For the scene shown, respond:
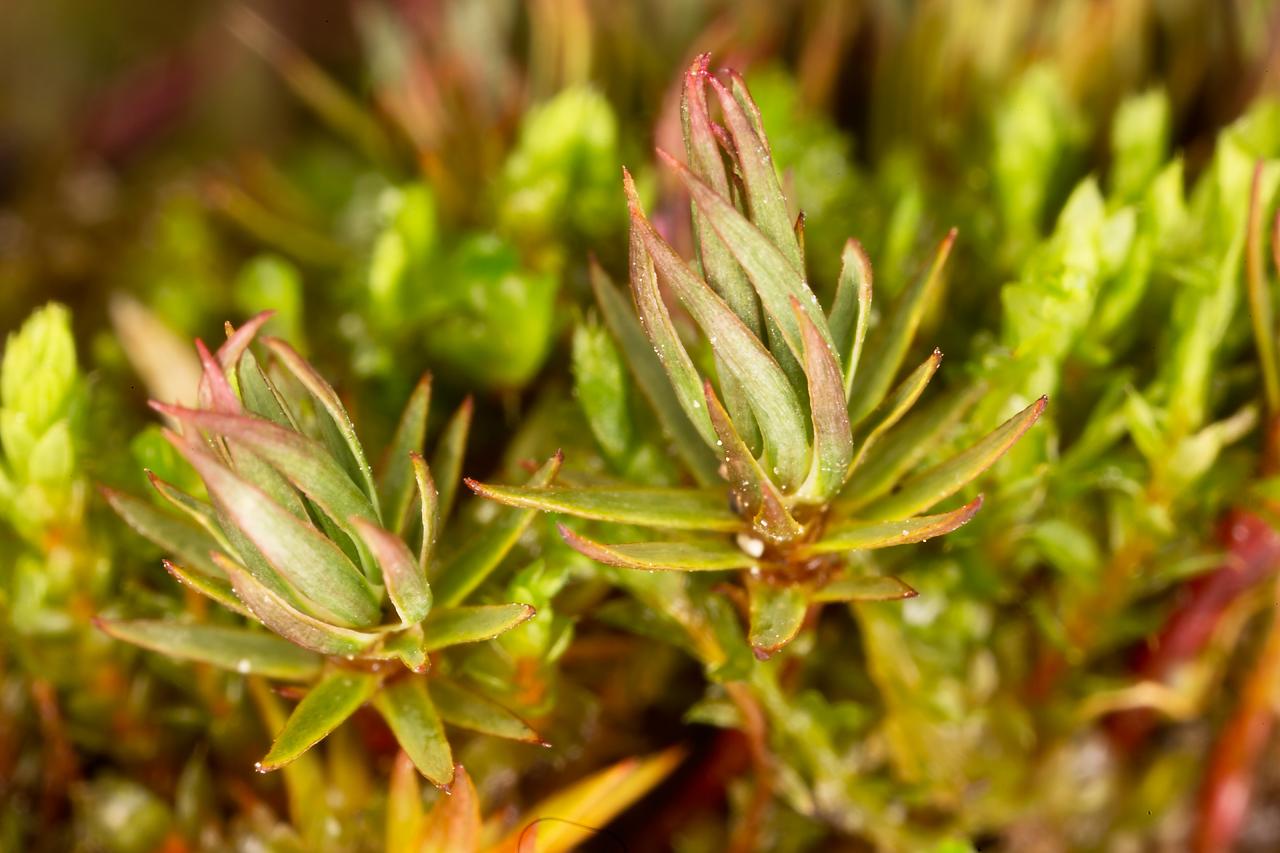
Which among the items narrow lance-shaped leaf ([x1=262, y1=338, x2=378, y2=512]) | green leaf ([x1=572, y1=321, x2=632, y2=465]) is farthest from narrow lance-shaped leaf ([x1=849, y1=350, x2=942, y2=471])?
narrow lance-shaped leaf ([x1=262, y1=338, x2=378, y2=512])

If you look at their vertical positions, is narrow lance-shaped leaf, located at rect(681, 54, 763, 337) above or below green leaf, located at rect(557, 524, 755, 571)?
above

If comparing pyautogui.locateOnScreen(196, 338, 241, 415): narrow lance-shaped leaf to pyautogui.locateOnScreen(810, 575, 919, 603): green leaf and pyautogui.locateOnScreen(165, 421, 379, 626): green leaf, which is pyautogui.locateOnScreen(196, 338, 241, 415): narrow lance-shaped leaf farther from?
pyautogui.locateOnScreen(810, 575, 919, 603): green leaf

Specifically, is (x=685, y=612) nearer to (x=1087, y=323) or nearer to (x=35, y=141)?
(x=1087, y=323)

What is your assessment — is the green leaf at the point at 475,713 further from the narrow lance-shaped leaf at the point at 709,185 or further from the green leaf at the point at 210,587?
the narrow lance-shaped leaf at the point at 709,185

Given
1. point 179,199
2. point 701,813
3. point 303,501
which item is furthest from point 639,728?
point 179,199

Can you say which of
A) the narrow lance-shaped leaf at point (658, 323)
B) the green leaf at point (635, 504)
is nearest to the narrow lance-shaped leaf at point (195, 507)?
the green leaf at point (635, 504)

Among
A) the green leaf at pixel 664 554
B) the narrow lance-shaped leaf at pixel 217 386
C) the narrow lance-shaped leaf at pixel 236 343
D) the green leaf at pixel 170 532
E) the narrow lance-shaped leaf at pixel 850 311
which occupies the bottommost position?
the green leaf at pixel 170 532

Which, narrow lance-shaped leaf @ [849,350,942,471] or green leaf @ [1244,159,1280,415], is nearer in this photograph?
narrow lance-shaped leaf @ [849,350,942,471]
